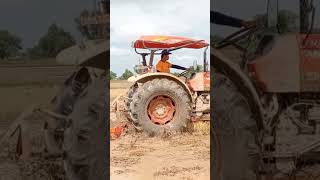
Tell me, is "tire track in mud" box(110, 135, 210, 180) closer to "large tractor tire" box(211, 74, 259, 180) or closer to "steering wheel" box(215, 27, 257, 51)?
"large tractor tire" box(211, 74, 259, 180)

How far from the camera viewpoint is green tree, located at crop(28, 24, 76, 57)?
3.11 meters

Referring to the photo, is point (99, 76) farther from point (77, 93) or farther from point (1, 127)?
point (1, 127)

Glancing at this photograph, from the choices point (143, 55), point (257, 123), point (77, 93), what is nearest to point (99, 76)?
point (77, 93)

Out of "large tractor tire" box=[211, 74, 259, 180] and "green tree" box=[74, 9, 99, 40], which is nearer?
"green tree" box=[74, 9, 99, 40]

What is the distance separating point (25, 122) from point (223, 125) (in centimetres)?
128

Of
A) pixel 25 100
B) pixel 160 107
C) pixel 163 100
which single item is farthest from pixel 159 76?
pixel 25 100

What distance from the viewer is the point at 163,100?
31.5 ft

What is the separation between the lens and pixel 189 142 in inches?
367

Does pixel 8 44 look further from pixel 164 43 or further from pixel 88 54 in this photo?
pixel 164 43

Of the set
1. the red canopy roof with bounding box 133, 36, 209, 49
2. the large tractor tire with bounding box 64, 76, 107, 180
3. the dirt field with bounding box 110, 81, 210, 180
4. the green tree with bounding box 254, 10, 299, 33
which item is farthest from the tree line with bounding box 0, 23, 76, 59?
the red canopy roof with bounding box 133, 36, 209, 49

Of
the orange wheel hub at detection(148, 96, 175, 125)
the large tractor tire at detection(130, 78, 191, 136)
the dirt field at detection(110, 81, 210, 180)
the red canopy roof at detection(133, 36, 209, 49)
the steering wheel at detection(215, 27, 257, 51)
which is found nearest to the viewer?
the steering wheel at detection(215, 27, 257, 51)

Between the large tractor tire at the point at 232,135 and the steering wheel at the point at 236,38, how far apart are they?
0.21 metres

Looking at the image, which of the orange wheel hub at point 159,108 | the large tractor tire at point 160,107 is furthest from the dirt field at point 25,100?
the orange wheel hub at point 159,108

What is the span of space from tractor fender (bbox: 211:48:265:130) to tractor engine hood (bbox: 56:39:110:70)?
718 mm
